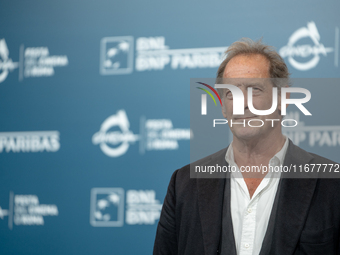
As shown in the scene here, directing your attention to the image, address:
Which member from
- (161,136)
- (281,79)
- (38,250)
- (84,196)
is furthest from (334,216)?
(38,250)

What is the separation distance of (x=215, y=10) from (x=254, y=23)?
274 mm

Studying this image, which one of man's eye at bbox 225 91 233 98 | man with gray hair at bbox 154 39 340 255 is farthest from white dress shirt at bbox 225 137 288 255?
man's eye at bbox 225 91 233 98

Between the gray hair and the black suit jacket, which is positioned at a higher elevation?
the gray hair

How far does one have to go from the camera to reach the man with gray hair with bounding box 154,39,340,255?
1176 millimetres

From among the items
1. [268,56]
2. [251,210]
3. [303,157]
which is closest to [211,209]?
[251,210]

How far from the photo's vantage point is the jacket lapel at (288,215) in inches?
45.8

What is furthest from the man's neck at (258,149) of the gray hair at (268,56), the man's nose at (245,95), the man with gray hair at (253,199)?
the gray hair at (268,56)

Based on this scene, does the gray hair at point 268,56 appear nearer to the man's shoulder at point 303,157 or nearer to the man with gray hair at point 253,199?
the man with gray hair at point 253,199

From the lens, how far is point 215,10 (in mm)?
2373

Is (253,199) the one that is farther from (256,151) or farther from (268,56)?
(268,56)

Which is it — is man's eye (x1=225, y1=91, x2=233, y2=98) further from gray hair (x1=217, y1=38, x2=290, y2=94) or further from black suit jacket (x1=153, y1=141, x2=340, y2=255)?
black suit jacket (x1=153, y1=141, x2=340, y2=255)

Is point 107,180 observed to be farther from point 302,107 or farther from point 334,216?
point 334,216

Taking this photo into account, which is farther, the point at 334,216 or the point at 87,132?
the point at 87,132

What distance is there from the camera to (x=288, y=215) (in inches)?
47.1
